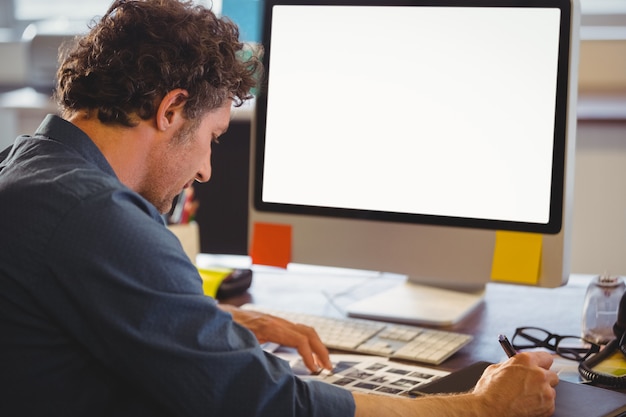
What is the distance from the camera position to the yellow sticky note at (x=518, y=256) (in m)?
1.44

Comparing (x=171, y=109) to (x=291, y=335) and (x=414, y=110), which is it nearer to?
(x=291, y=335)

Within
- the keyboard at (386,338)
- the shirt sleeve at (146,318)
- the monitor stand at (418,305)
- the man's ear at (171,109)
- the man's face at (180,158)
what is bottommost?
the keyboard at (386,338)

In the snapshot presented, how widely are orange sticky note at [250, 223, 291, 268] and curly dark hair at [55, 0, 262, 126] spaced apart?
47cm

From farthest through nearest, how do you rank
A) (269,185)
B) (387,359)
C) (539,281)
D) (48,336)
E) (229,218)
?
(229,218) < (269,185) < (539,281) < (387,359) < (48,336)

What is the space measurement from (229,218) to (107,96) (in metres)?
1.32

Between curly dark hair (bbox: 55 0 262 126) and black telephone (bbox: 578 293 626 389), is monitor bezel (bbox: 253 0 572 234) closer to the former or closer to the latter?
black telephone (bbox: 578 293 626 389)

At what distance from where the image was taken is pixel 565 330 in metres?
1.49

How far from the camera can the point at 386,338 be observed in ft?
4.57

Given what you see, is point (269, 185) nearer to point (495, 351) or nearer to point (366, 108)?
point (366, 108)

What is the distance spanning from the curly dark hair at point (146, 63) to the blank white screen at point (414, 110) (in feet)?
1.28

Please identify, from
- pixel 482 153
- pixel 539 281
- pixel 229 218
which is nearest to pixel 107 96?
pixel 482 153

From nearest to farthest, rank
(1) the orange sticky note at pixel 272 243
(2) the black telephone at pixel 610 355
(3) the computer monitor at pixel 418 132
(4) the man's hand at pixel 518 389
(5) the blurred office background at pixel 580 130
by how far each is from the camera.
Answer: (4) the man's hand at pixel 518 389
(2) the black telephone at pixel 610 355
(3) the computer monitor at pixel 418 132
(1) the orange sticky note at pixel 272 243
(5) the blurred office background at pixel 580 130

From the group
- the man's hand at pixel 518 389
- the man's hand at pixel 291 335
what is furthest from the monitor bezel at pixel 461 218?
the man's hand at pixel 518 389

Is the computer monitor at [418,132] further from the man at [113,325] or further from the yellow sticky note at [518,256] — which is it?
the man at [113,325]
